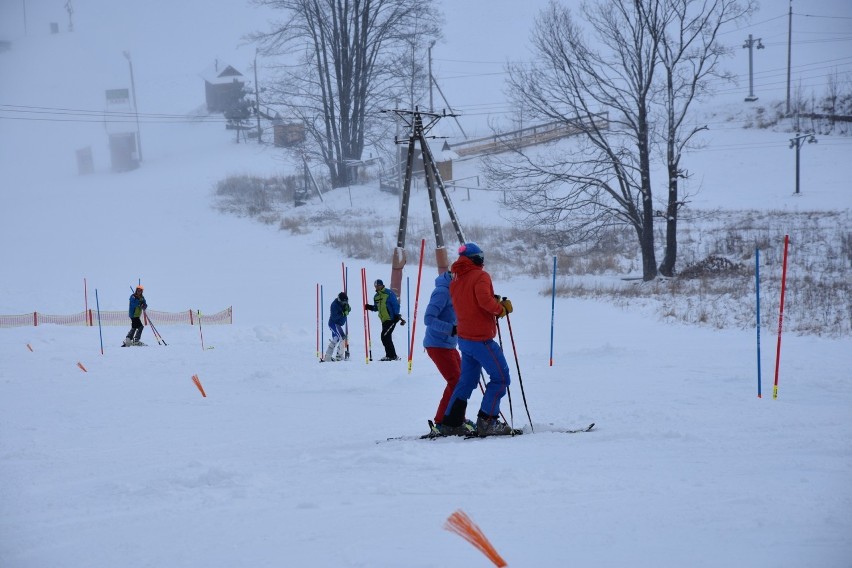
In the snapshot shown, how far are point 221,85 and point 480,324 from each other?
65.3 metres

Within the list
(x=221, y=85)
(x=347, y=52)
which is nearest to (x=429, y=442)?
(x=347, y=52)

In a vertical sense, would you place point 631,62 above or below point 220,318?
above

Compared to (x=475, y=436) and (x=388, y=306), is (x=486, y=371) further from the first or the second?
(x=388, y=306)

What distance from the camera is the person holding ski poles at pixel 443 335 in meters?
7.23

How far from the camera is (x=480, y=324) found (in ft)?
21.6

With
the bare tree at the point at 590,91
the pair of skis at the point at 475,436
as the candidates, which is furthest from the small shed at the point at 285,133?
the pair of skis at the point at 475,436

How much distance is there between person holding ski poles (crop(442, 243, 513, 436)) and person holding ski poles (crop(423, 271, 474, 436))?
0.43 meters

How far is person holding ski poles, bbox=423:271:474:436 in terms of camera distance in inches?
285

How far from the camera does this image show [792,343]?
1210 cm

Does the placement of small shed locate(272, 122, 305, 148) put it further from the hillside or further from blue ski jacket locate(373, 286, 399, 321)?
blue ski jacket locate(373, 286, 399, 321)

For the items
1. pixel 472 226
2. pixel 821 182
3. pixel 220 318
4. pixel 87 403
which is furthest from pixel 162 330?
pixel 821 182

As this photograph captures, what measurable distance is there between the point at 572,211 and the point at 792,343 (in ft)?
32.5

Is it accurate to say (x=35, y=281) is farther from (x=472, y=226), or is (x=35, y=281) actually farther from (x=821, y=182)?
(x=821, y=182)

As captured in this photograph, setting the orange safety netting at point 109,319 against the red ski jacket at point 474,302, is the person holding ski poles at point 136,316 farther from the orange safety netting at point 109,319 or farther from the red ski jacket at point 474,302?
the red ski jacket at point 474,302
